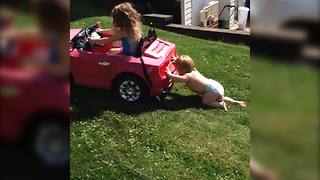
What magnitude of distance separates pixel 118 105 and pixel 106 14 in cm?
86

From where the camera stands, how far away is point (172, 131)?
2541 mm

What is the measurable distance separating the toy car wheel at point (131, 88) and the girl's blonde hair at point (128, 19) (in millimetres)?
368

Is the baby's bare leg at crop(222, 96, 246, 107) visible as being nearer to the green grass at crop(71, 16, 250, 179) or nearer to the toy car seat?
the green grass at crop(71, 16, 250, 179)

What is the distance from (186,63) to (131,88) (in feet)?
1.33

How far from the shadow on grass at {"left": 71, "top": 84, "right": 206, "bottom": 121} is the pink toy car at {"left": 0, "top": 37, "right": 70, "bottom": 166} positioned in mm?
1920

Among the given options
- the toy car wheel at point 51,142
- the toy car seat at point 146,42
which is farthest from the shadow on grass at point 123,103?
the toy car wheel at point 51,142

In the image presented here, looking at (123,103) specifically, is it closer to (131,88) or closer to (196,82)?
(131,88)

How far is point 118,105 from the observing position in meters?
2.93

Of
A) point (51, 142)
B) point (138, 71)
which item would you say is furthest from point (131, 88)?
point (51, 142)

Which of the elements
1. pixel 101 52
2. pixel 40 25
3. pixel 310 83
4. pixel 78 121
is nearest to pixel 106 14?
pixel 78 121

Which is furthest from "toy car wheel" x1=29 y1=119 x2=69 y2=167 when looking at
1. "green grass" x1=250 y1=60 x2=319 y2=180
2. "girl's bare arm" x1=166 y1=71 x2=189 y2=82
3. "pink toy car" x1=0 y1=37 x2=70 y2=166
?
"girl's bare arm" x1=166 y1=71 x2=189 y2=82

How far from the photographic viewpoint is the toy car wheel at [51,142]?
582 mm

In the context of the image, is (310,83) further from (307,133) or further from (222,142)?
(222,142)

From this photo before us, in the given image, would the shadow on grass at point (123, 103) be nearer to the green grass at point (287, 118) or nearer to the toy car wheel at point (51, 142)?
the toy car wheel at point (51, 142)
